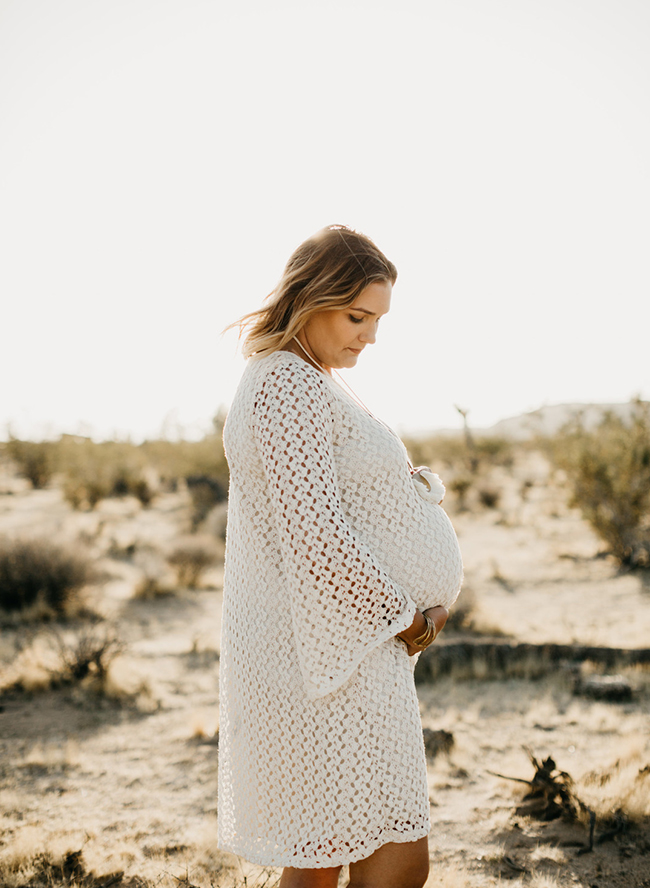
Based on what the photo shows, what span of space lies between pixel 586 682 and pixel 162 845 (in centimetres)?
346

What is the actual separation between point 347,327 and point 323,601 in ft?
2.12

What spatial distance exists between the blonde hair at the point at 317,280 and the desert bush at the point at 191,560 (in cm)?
835

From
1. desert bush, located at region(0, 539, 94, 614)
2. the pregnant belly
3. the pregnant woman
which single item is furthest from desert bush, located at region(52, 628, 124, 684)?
the pregnant belly

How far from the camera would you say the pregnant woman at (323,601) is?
1.32 metres

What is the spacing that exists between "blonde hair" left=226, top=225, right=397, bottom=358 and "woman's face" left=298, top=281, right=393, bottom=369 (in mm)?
25

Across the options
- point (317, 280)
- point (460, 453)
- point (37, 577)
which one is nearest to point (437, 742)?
point (317, 280)

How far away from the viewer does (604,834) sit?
9.31 ft

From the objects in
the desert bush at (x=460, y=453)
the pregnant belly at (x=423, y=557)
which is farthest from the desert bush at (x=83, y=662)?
the desert bush at (x=460, y=453)

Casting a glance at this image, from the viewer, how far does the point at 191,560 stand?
9.66 metres

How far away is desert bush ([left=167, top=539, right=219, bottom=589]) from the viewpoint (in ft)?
30.8

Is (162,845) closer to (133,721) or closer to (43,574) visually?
(133,721)

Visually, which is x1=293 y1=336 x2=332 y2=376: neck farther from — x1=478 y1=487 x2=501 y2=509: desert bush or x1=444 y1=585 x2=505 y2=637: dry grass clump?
x1=478 y1=487 x2=501 y2=509: desert bush

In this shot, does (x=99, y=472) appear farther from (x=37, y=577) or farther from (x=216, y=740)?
(x=216, y=740)

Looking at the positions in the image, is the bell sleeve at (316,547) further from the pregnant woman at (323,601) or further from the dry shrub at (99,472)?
the dry shrub at (99,472)
